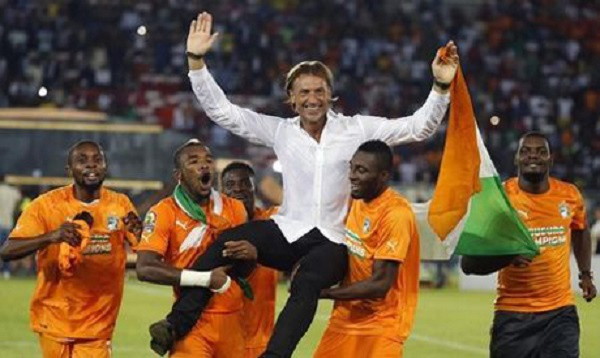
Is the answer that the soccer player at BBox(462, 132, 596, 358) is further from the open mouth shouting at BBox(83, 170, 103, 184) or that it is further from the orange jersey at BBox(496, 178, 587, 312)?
the open mouth shouting at BBox(83, 170, 103, 184)

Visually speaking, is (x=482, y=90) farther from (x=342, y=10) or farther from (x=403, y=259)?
(x=403, y=259)

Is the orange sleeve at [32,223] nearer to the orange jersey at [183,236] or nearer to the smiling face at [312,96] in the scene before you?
the orange jersey at [183,236]

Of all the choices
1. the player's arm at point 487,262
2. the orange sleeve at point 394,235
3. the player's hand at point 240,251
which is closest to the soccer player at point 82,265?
the player's hand at point 240,251

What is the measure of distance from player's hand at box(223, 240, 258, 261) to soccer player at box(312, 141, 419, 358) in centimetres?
47

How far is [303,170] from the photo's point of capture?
8805 millimetres

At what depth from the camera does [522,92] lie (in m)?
34.9

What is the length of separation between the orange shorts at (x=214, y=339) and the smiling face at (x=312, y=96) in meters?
1.30

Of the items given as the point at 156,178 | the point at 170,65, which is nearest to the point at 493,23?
the point at 170,65

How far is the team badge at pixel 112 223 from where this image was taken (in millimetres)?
9789

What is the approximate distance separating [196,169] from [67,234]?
96 cm

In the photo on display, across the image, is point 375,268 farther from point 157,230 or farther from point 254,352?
point 254,352

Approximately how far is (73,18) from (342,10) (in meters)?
7.03

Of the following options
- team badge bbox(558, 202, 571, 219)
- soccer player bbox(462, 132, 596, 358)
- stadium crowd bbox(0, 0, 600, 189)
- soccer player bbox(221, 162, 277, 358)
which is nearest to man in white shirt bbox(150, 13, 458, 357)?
soccer player bbox(221, 162, 277, 358)

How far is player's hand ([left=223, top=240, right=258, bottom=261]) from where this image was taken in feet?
27.6
